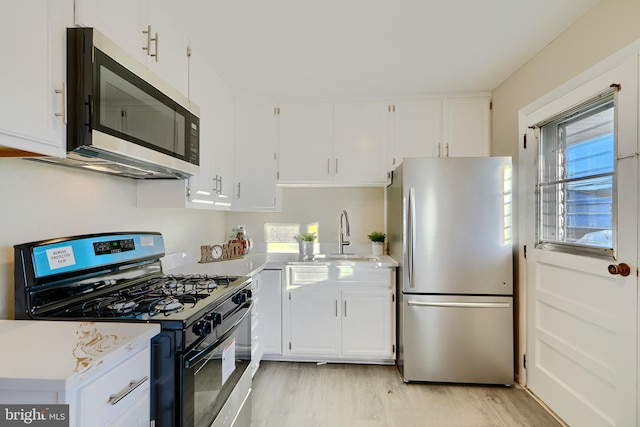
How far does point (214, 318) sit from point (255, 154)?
6.28ft

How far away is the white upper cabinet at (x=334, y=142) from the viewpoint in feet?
9.86

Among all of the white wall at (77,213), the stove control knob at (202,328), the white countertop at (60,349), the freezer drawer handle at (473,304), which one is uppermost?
the white wall at (77,213)

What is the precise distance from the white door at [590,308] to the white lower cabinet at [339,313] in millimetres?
1055

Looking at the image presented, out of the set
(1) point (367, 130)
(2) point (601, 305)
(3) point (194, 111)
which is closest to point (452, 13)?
(1) point (367, 130)

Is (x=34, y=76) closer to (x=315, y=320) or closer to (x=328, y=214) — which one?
(x=315, y=320)

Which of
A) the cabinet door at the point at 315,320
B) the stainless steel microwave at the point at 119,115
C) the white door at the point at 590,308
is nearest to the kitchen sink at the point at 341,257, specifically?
the cabinet door at the point at 315,320

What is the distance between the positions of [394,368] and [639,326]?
1716 mm

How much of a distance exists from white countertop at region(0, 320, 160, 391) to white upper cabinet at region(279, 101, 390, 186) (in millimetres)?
2145

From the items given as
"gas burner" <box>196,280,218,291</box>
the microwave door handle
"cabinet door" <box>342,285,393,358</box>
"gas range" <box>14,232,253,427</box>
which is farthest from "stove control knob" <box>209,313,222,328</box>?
"cabinet door" <box>342,285,393,358</box>

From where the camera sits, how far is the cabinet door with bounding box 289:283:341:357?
2.75 m

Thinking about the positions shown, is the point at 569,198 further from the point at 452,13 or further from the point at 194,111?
the point at 194,111

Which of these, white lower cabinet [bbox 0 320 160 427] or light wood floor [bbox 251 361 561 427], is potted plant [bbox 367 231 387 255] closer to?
light wood floor [bbox 251 361 561 427]

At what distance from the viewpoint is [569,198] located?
2.03 m

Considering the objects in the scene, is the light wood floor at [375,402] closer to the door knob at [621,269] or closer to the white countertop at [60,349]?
the door knob at [621,269]
